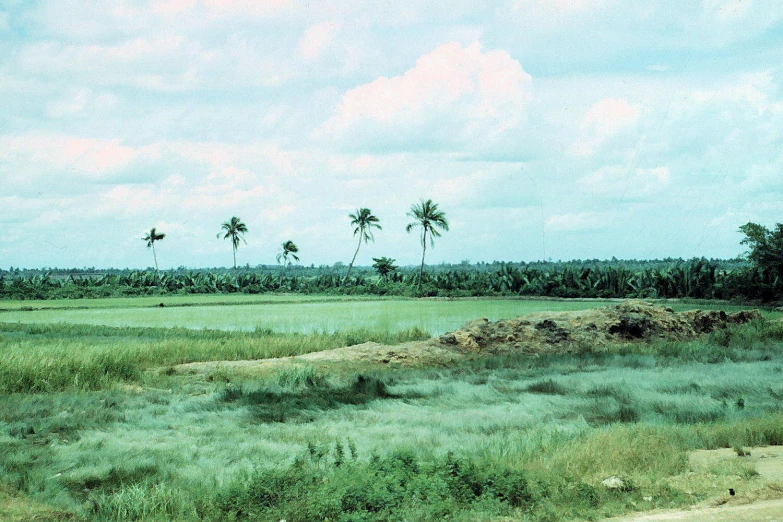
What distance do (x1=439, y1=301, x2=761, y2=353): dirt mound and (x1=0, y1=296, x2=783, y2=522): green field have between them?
251 cm

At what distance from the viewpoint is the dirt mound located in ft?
73.7

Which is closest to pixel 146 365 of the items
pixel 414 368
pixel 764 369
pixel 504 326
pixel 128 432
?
→ pixel 414 368

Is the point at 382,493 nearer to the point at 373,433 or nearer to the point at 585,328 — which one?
the point at 373,433

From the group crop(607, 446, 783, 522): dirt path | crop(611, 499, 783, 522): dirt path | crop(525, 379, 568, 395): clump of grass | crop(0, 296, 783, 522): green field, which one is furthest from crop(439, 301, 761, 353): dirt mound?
crop(611, 499, 783, 522): dirt path

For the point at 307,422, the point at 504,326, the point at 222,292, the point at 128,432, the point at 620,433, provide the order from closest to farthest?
the point at 620,433
the point at 128,432
the point at 307,422
the point at 504,326
the point at 222,292

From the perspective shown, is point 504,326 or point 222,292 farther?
point 222,292

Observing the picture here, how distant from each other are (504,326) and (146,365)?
37.2 feet

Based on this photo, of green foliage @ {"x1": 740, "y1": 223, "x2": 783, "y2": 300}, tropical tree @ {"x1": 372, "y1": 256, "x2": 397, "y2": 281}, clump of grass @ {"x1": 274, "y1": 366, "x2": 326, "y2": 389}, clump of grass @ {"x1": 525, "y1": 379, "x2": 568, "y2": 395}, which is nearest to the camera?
clump of grass @ {"x1": 525, "y1": 379, "x2": 568, "y2": 395}

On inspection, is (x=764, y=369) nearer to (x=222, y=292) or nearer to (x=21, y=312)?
(x=21, y=312)

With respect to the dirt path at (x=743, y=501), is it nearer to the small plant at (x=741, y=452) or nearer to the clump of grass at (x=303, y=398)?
the small plant at (x=741, y=452)

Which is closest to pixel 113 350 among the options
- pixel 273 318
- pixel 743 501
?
pixel 743 501

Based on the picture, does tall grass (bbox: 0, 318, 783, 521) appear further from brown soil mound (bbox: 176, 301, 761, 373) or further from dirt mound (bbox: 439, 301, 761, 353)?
dirt mound (bbox: 439, 301, 761, 353)

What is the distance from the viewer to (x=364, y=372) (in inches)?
701

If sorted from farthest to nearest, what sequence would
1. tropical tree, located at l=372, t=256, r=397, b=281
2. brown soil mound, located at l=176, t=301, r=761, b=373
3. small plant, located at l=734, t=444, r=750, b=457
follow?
tropical tree, located at l=372, t=256, r=397, b=281 → brown soil mound, located at l=176, t=301, r=761, b=373 → small plant, located at l=734, t=444, r=750, b=457
